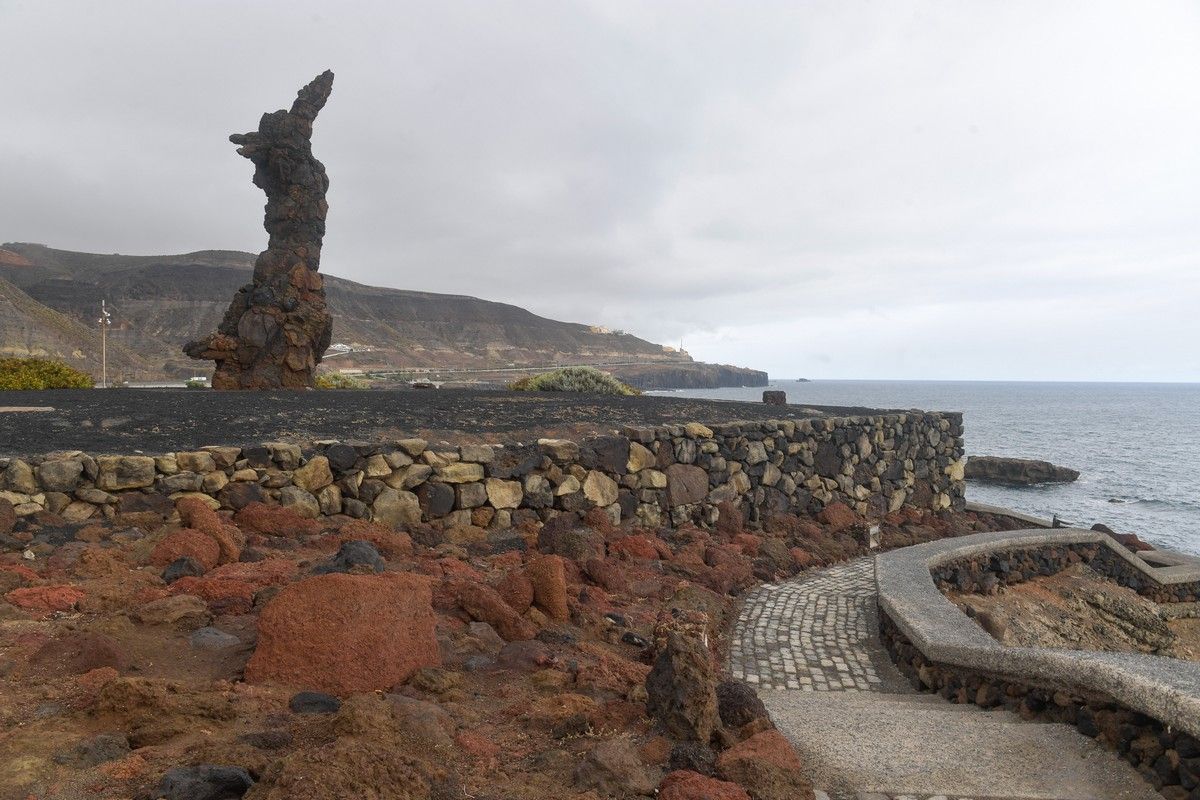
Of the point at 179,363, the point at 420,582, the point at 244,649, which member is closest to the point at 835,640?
the point at 420,582

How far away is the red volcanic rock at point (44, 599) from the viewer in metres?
3.95

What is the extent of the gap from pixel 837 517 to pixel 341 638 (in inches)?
372

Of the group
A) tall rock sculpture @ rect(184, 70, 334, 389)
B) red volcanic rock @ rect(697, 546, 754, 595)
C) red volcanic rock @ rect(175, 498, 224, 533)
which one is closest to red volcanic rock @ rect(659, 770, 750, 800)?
red volcanic rock @ rect(175, 498, 224, 533)

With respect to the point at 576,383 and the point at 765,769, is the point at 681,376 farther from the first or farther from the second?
the point at 765,769

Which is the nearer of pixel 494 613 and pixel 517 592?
pixel 494 613

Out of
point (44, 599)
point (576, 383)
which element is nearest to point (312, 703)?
point (44, 599)

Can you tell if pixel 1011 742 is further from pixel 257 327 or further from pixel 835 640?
pixel 257 327

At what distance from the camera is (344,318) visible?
287 feet

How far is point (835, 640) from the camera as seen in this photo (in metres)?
6.73

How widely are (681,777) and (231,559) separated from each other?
392 cm

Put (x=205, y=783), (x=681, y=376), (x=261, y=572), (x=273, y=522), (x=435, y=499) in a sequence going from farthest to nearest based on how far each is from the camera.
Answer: (x=681, y=376), (x=435, y=499), (x=273, y=522), (x=261, y=572), (x=205, y=783)

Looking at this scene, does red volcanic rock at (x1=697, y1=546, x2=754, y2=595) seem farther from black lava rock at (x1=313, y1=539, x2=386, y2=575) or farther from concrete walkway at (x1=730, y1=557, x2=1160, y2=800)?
black lava rock at (x1=313, y1=539, x2=386, y2=575)

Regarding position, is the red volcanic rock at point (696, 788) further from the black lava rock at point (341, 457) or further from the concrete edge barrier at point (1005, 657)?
the black lava rock at point (341, 457)

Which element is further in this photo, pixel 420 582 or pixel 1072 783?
pixel 420 582
